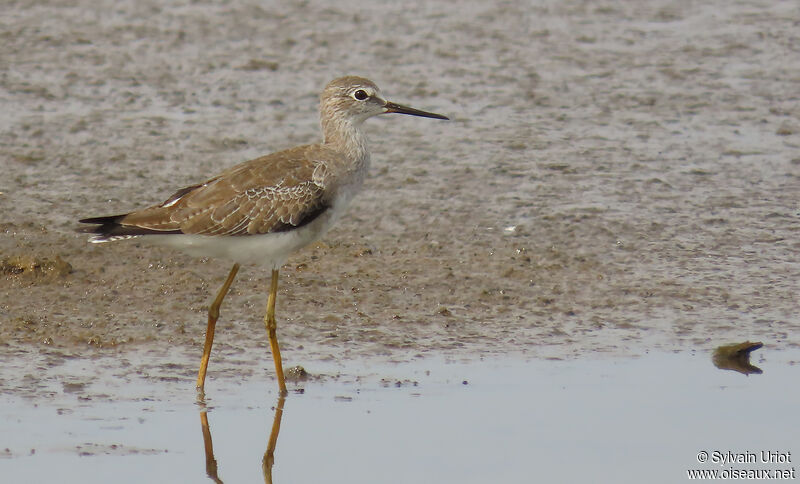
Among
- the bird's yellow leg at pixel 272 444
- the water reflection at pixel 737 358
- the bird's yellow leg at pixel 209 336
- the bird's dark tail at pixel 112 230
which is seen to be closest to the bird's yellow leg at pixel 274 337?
the bird's yellow leg at pixel 272 444

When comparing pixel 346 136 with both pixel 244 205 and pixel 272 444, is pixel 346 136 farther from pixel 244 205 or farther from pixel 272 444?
pixel 272 444

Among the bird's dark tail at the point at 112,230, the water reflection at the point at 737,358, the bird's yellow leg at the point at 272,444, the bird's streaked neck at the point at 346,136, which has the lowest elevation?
the bird's yellow leg at the point at 272,444

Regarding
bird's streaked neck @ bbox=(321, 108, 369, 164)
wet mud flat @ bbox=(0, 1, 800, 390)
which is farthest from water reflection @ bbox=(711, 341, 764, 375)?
bird's streaked neck @ bbox=(321, 108, 369, 164)

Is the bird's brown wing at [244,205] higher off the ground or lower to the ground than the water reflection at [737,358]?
higher

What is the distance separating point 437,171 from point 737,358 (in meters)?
3.74

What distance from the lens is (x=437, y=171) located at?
11.5 m

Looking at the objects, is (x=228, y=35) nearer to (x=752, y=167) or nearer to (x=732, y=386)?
(x=752, y=167)

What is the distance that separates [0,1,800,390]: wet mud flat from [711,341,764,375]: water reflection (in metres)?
0.30

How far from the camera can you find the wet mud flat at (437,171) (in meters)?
9.08

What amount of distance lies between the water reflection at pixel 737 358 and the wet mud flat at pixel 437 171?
0.30 m

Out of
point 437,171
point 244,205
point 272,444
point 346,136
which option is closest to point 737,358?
point 346,136

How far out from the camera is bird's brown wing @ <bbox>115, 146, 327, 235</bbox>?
8.14 m

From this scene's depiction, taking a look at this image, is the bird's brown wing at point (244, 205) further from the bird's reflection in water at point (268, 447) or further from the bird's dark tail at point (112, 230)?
the bird's reflection in water at point (268, 447)

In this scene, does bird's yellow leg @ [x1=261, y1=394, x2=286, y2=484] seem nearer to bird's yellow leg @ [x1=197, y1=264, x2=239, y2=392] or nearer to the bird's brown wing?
bird's yellow leg @ [x1=197, y1=264, x2=239, y2=392]
